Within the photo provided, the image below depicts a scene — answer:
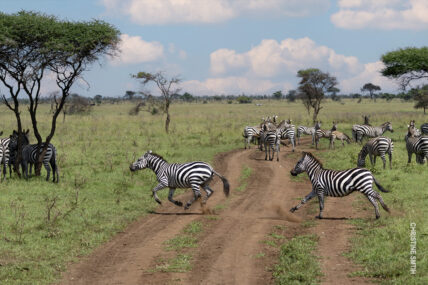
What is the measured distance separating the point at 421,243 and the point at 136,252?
5.46 meters

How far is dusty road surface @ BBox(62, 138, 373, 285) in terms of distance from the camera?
8.61 m

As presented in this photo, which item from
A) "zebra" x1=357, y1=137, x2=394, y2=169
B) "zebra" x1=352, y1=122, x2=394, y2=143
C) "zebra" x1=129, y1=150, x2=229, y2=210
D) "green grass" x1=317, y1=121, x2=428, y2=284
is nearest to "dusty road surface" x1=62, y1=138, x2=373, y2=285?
"green grass" x1=317, y1=121, x2=428, y2=284

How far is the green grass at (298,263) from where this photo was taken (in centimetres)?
819

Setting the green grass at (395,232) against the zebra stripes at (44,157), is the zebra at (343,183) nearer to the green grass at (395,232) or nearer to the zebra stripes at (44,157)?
the green grass at (395,232)

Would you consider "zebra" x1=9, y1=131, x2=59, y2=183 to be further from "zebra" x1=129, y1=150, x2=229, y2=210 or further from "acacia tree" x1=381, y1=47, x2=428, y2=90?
"acacia tree" x1=381, y1=47, x2=428, y2=90

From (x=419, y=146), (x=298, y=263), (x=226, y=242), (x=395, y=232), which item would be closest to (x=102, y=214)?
(x=226, y=242)

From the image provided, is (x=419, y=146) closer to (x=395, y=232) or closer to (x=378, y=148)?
(x=378, y=148)

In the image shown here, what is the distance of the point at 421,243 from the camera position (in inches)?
379

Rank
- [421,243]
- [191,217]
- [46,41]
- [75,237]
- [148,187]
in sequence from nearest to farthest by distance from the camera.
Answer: [421,243] → [75,237] → [191,217] → [148,187] → [46,41]

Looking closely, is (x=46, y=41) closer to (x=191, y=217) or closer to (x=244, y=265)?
(x=191, y=217)

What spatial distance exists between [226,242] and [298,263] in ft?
6.83

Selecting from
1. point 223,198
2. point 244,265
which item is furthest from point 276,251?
point 223,198

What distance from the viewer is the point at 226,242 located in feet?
34.8

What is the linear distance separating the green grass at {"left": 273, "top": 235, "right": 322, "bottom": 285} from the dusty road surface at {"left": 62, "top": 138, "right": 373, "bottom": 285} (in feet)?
0.54
